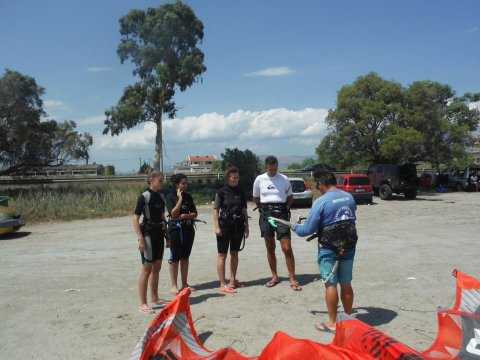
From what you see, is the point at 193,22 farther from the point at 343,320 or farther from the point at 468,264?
the point at 343,320

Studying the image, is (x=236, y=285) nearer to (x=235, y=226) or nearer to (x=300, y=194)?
(x=235, y=226)

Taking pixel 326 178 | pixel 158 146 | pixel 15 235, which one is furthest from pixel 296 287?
pixel 158 146

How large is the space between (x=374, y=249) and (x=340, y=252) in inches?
199

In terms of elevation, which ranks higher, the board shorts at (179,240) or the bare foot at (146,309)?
the board shorts at (179,240)

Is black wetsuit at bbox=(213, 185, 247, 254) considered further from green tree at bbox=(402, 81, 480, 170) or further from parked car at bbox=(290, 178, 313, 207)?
green tree at bbox=(402, 81, 480, 170)

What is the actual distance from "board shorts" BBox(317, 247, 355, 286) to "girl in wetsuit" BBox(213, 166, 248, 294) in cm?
185

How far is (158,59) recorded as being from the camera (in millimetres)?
27219

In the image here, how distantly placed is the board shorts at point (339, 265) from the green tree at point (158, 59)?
23.2m

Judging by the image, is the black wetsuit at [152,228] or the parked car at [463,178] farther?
the parked car at [463,178]

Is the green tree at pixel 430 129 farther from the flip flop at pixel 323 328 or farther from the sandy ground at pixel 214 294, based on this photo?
the flip flop at pixel 323 328

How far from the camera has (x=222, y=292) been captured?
6.03 meters

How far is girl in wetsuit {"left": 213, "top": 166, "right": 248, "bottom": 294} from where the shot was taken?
6098mm

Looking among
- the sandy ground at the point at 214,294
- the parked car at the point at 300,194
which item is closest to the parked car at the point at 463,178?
the parked car at the point at 300,194

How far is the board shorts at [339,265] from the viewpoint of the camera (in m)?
4.47
